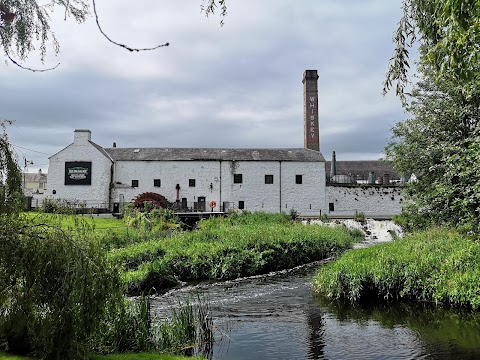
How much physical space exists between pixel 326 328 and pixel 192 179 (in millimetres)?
28174

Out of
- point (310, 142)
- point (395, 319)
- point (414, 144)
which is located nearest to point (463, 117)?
point (414, 144)

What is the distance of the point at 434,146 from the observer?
15.5 metres

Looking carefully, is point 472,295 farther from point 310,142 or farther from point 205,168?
point 310,142

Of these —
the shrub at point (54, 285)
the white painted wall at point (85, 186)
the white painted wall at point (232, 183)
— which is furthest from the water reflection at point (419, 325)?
the white painted wall at point (85, 186)

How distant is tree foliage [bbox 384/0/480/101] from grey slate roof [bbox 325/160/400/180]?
47275 mm

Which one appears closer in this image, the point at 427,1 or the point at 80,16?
the point at 80,16

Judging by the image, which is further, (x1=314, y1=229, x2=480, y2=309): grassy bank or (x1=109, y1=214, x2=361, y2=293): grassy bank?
(x1=109, y1=214, x2=361, y2=293): grassy bank

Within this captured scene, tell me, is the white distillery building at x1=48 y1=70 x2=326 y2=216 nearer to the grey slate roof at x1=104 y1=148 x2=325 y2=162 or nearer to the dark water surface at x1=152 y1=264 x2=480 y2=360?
the grey slate roof at x1=104 y1=148 x2=325 y2=162

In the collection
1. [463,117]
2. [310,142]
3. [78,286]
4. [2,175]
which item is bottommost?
[78,286]

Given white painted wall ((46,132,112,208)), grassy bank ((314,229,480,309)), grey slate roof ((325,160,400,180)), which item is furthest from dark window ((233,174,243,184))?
grassy bank ((314,229,480,309))

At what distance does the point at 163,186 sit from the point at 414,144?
22507mm

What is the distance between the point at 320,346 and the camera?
21.5ft

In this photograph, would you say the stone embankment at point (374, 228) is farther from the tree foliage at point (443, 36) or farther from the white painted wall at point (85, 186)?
the tree foliage at point (443, 36)

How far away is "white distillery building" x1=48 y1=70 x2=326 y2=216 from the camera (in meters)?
34.2
